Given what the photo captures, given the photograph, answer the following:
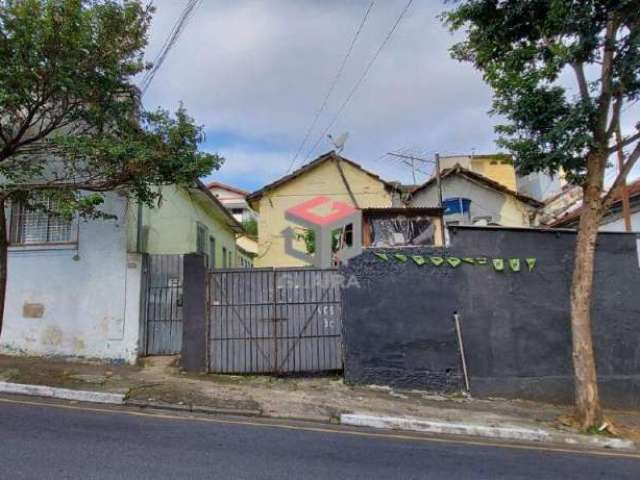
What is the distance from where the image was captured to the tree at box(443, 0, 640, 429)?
308 inches

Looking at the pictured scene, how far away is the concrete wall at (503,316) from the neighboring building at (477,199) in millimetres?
11209

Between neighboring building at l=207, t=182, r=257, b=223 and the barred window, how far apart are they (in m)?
30.9

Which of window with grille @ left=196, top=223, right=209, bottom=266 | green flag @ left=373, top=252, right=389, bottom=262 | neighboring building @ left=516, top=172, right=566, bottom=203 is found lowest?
green flag @ left=373, top=252, right=389, bottom=262

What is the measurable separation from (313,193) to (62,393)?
1390cm

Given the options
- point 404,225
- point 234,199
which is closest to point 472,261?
point 404,225

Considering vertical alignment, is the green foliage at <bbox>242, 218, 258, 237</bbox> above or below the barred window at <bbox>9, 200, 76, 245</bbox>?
above

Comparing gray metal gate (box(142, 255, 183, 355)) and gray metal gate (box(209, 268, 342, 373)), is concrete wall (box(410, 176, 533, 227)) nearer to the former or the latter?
gray metal gate (box(209, 268, 342, 373))

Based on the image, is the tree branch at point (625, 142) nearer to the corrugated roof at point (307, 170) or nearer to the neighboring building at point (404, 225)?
the neighboring building at point (404, 225)

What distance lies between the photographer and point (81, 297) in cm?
1077

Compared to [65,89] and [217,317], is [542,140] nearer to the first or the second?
[217,317]

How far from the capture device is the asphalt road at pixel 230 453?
4730 mm

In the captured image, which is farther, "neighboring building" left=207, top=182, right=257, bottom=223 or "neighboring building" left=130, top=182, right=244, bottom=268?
"neighboring building" left=207, top=182, right=257, bottom=223

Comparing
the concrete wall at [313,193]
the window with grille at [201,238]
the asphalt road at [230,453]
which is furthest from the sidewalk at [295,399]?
the concrete wall at [313,193]
